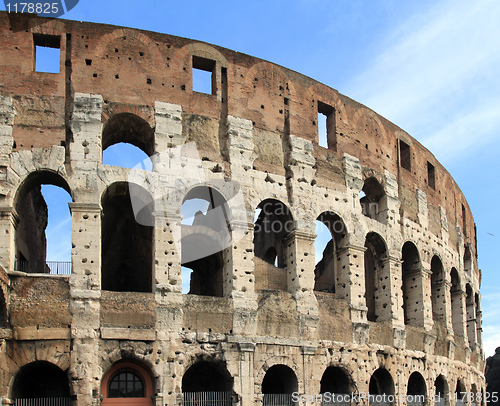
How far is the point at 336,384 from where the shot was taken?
1962 cm

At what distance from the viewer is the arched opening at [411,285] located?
74.1 feet

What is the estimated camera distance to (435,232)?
80.4 ft

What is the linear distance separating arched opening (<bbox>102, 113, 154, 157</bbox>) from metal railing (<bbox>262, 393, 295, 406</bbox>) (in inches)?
256

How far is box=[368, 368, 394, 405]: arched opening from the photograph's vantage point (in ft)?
66.3

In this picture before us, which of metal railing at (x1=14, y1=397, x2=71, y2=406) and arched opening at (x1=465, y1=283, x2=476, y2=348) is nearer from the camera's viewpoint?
metal railing at (x1=14, y1=397, x2=71, y2=406)

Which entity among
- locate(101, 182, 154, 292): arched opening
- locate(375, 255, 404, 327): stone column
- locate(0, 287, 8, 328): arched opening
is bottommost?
locate(0, 287, 8, 328): arched opening

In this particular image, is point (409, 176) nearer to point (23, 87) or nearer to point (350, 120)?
point (350, 120)

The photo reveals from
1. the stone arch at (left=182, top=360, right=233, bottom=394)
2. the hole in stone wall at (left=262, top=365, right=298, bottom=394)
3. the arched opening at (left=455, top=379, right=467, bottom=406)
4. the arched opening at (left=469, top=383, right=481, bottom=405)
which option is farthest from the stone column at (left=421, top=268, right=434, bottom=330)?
the stone arch at (left=182, top=360, right=233, bottom=394)

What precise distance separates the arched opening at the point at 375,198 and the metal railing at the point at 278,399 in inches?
264

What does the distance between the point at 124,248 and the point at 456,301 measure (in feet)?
40.4

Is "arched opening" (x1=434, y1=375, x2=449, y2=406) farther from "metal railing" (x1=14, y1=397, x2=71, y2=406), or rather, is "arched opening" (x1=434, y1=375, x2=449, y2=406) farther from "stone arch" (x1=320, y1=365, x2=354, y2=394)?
"metal railing" (x1=14, y1=397, x2=71, y2=406)

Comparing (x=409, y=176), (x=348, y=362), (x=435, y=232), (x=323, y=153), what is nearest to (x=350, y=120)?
(x=323, y=153)

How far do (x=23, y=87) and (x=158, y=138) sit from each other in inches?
131

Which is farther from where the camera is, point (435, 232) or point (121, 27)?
point (435, 232)
